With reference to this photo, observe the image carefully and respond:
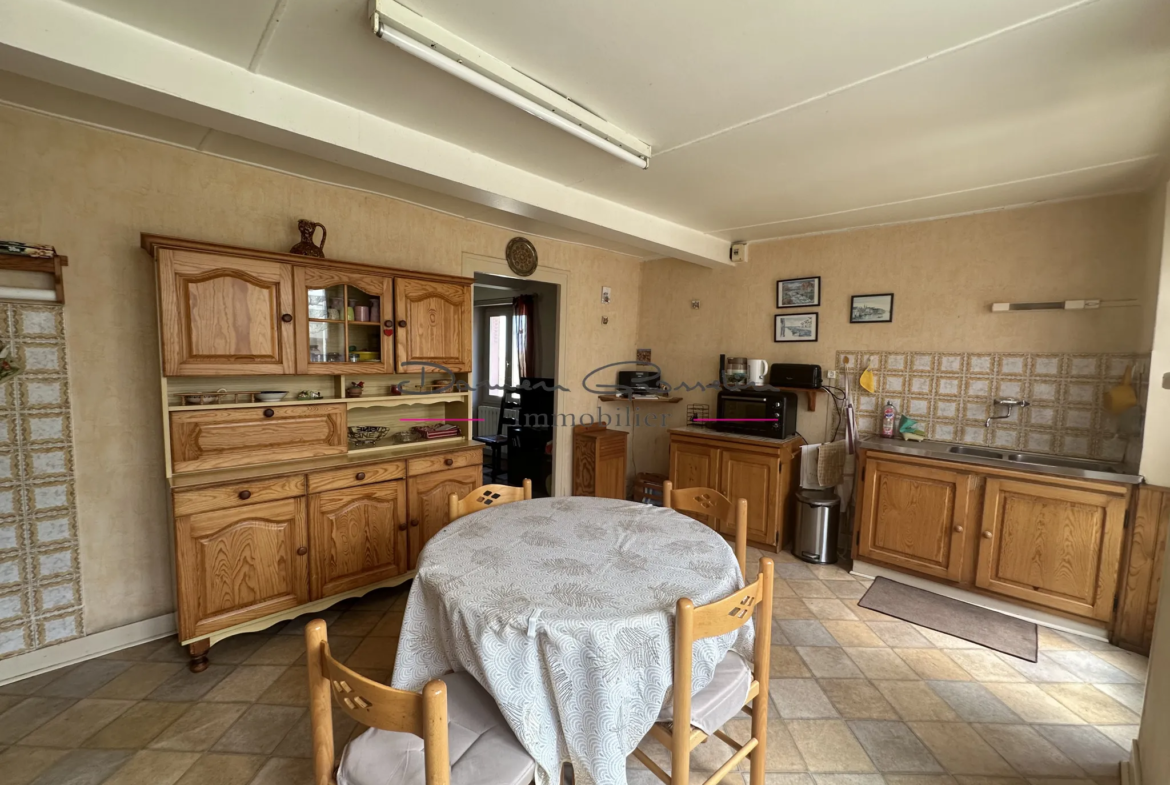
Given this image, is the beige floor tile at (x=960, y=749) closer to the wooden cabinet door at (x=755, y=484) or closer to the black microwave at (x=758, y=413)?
the wooden cabinet door at (x=755, y=484)

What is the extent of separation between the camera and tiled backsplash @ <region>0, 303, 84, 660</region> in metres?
1.98

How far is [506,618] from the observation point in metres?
1.17

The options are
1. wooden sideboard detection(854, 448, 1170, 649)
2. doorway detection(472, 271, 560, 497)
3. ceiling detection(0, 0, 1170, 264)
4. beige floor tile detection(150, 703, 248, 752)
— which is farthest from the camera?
doorway detection(472, 271, 560, 497)

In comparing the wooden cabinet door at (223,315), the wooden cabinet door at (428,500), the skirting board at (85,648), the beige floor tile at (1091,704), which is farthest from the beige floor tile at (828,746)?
the skirting board at (85,648)

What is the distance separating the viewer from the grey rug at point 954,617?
2.43m

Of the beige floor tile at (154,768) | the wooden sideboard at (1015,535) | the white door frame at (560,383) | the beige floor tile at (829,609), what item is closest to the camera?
the beige floor tile at (154,768)

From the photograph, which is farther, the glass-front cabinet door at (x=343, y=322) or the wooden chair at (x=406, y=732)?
the glass-front cabinet door at (x=343, y=322)

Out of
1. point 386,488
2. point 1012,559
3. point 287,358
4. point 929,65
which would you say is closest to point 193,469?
point 287,358

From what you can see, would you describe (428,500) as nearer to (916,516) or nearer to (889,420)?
(916,516)

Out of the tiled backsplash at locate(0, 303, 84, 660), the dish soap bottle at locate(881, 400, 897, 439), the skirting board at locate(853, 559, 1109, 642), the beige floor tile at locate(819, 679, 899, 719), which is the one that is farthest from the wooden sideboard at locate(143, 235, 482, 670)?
the dish soap bottle at locate(881, 400, 897, 439)

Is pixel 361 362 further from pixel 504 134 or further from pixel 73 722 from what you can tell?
pixel 73 722

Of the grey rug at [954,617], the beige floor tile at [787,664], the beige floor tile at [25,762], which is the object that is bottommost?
the beige floor tile at [25,762]

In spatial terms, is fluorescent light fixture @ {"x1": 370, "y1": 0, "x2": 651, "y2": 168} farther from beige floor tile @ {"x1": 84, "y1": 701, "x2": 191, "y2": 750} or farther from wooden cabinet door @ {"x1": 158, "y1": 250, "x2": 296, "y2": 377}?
beige floor tile @ {"x1": 84, "y1": 701, "x2": 191, "y2": 750}

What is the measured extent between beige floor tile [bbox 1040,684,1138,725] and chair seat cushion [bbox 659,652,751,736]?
5.46ft
